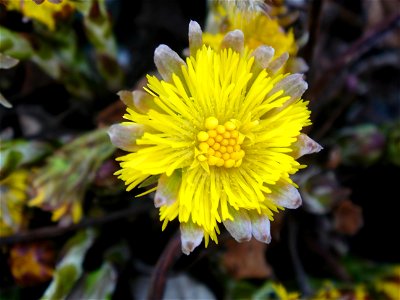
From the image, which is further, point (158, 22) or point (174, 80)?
point (158, 22)

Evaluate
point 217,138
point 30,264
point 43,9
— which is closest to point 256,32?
point 217,138

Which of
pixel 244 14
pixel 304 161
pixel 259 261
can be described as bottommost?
pixel 259 261

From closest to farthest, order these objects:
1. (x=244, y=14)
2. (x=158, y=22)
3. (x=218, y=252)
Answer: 1. (x=244, y=14)
2. (x=218, y=252)
3. (x=158, y=22)

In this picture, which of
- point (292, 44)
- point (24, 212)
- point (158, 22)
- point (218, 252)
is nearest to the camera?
point (292, 44)

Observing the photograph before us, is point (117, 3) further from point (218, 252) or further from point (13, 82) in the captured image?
point (218, 252)

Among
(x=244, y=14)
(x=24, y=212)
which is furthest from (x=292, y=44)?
(x=24, y=212)

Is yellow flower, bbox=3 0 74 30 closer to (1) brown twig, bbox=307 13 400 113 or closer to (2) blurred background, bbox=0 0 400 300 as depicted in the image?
(2) blurred background, bbox=0 0 400 300
